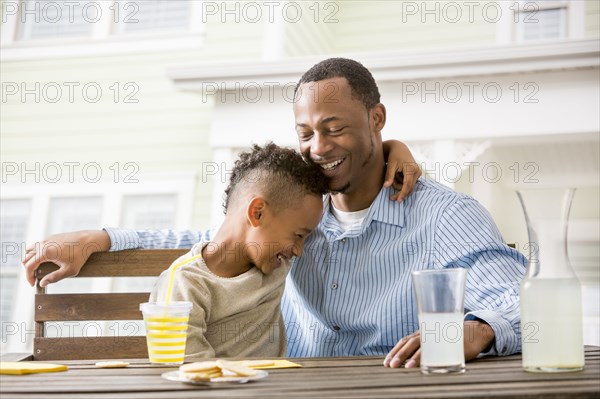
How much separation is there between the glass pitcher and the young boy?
78cm

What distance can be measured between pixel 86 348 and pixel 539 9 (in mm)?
5573

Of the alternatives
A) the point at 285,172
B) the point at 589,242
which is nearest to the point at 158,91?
the point at 589,242

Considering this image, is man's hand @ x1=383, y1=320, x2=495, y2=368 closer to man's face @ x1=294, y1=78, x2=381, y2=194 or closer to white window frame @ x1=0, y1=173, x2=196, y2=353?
man's face @ x1=294, y1=78, x2=381, y2=194

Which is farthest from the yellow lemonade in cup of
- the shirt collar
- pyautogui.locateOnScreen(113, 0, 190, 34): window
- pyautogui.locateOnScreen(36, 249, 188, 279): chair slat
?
pyautogui.locateOnScreen(113, 0, 190, 34): window

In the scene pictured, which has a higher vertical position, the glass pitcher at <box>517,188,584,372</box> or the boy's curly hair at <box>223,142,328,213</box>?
the boy's curly hair at <box>223,142,328,213</box>

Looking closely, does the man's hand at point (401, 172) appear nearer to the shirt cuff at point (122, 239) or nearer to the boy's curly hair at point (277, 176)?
the boy's curly hair at point (277, 176)

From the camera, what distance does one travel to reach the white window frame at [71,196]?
21.0 feet

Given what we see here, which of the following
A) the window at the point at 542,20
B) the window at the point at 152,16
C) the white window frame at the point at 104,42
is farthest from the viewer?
the window at the point at 152,16

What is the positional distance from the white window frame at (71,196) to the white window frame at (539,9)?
303cm

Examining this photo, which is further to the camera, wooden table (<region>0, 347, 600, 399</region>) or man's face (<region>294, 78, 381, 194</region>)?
man's face (<region>294, 78, 381, 194</region>)

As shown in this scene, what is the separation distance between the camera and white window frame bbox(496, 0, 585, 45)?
6398 mm

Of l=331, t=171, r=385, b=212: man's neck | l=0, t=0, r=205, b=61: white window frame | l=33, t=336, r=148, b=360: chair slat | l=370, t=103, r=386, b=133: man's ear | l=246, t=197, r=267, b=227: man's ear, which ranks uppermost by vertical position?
l=0, t=0, r=205, b=61: white window frame

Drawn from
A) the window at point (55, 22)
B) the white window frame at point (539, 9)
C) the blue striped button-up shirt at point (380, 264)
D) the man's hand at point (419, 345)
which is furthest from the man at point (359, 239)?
the window at point (55, 22)

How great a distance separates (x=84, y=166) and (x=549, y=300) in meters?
5.90
